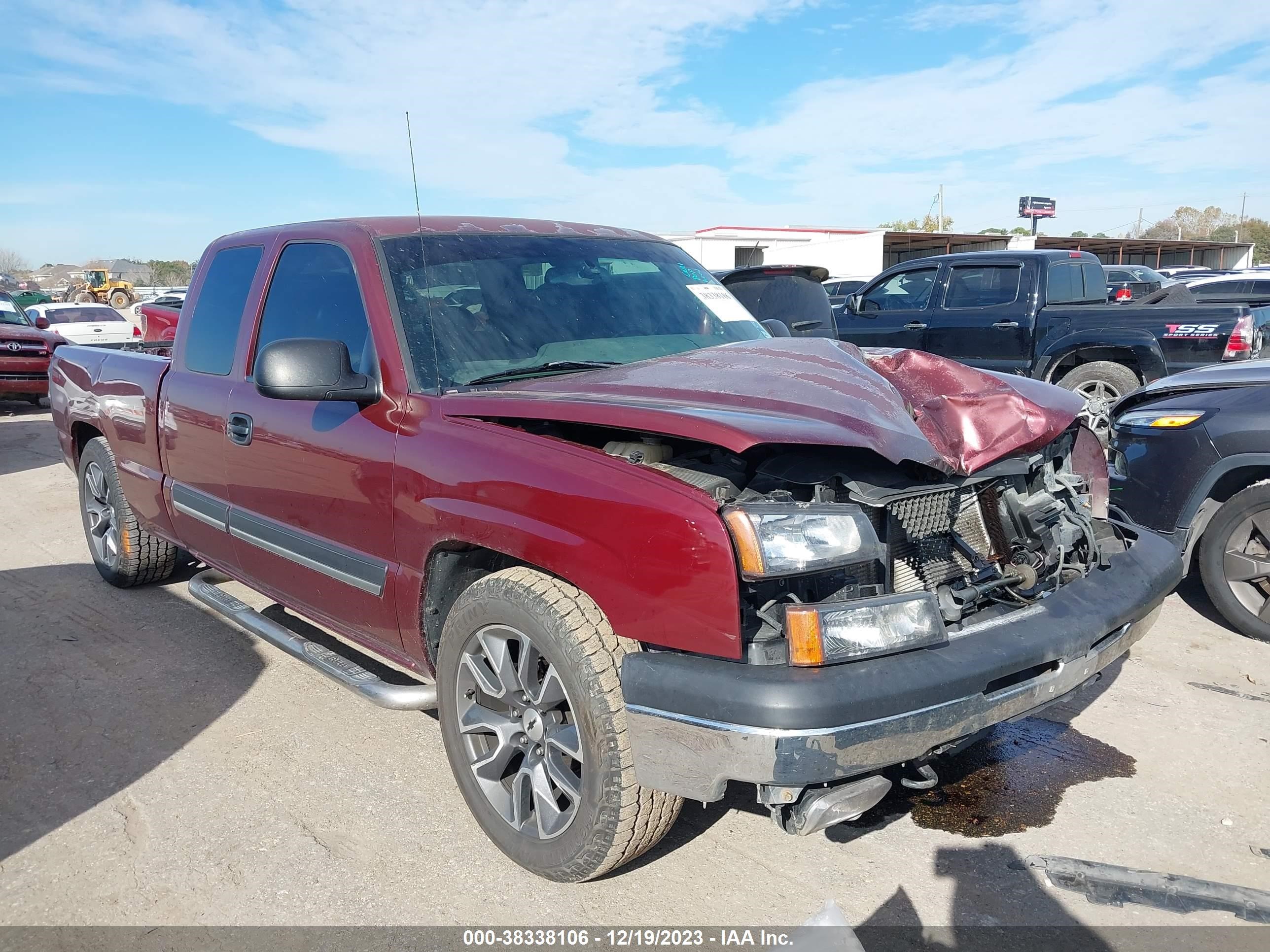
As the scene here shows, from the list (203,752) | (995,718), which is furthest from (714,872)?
(203,752)

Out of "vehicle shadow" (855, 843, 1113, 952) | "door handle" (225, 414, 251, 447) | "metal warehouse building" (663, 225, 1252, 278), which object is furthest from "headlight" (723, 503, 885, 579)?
"metal warehouse building" (663, 225, 1252, 278)

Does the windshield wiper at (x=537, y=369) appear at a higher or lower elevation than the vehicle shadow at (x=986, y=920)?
higher

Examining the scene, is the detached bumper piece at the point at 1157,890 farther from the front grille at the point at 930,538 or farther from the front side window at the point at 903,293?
the front side window at the point at 903,293

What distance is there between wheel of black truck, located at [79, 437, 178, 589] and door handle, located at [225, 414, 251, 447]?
160 cm

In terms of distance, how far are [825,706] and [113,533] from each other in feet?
15.1

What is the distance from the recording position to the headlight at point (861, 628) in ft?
7.09

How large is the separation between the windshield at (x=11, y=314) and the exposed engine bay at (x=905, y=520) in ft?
48.8

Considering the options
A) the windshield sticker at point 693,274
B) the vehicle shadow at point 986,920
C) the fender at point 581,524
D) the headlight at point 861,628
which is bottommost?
the vehicle shadow at point 986,920

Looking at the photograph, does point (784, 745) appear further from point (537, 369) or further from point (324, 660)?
point (324, 660)

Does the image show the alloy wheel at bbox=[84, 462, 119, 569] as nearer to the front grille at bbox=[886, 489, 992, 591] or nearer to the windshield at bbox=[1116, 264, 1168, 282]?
the front grille at bbox=[886, 489, 992, 591]

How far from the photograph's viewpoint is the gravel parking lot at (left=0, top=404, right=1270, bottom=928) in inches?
101

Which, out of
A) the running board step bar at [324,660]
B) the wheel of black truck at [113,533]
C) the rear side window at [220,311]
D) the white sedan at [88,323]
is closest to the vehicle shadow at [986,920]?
the running board step bar at [324,660]

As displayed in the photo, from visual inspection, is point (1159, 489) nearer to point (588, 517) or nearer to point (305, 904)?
point (588, 517)

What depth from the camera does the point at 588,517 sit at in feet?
7.73
